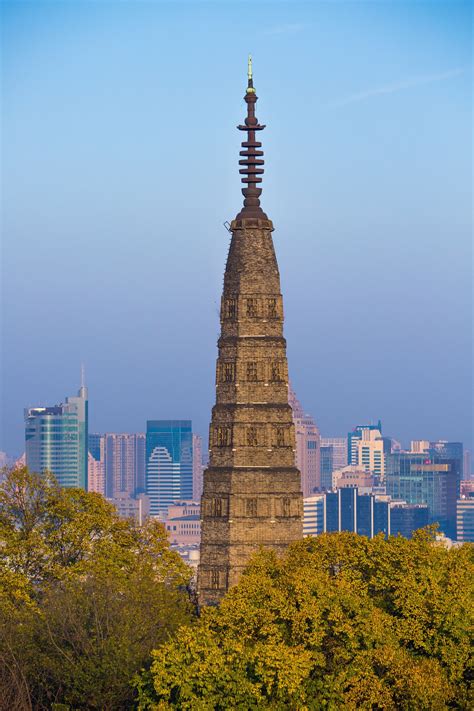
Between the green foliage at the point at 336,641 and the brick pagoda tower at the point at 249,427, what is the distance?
23.3 metres

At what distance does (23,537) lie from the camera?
371 feet

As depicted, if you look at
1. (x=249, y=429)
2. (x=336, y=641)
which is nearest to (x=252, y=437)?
(x=249, y=429)

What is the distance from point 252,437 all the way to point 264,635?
37299 mm

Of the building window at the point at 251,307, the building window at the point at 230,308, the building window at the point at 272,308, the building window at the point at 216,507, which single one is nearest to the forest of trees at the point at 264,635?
the building window at the point at 216,507

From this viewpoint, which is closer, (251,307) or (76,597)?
(76,597)

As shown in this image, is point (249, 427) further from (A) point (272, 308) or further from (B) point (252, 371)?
(A) point (272, 308)

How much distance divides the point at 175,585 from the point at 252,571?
10304 mm

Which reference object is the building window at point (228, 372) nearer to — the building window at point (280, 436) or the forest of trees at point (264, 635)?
the building window at point (280, 436)

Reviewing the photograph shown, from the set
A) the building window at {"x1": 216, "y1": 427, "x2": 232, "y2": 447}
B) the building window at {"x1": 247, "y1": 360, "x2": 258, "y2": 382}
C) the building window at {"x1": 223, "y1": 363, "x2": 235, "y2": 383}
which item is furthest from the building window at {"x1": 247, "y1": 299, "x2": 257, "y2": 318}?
the building window at {"x1": 216, "y1": 427, "x2": 232, "y2": 447}

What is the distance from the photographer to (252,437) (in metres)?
126

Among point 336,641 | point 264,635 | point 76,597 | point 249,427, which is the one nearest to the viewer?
point 336,641

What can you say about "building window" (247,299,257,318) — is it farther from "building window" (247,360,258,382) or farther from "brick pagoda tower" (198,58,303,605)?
"building window" (247,360,258,382)

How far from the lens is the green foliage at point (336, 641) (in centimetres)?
8225

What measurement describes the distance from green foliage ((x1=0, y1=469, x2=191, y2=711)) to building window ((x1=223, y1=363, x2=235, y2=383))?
1116 cm
